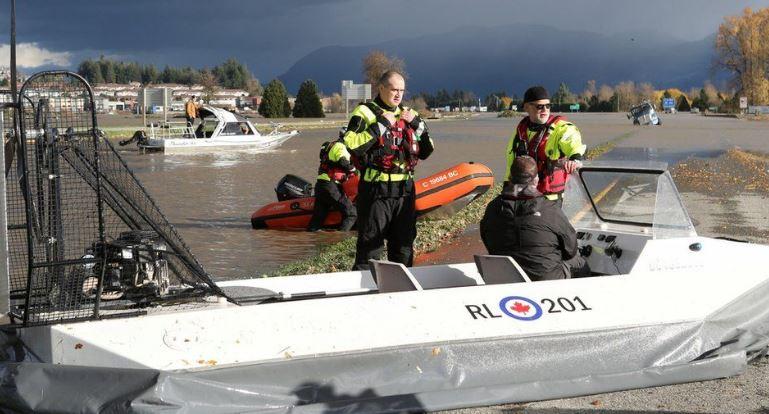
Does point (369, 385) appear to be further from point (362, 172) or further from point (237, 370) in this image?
point (362, 172)

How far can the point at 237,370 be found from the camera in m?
A: 4.93

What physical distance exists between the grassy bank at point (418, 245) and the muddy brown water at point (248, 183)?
30 centimetres

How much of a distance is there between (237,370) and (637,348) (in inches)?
97.3

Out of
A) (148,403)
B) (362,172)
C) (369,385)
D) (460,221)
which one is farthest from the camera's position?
(460,221)

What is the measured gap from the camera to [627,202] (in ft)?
25.0

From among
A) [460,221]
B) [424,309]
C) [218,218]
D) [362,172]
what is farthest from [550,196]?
[218,218]

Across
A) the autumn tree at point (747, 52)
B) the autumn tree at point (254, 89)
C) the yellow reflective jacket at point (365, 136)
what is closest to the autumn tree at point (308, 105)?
the autumn tree at point (254, 89)

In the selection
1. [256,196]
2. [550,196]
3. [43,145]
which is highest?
[43,145]

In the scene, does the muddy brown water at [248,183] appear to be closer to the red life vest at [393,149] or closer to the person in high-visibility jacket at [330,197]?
the person in high-visibility jacket at [330,197]

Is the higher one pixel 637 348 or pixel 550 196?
pixel 550 196

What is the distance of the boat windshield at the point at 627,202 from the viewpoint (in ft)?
21.5

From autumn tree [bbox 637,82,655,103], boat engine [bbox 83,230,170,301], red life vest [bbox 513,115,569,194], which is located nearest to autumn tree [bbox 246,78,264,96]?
autumn tree [bbox 637,82,655,103]

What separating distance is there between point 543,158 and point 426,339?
2.47 metres

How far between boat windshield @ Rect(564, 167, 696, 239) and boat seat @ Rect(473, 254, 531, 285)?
4.09ft
